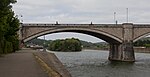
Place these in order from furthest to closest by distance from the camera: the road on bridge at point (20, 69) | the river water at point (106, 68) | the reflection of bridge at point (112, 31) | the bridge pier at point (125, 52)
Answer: the bridge pier at point (125, 52)
the reflection of bridge at point (112, 31)
the river water at point (106, 68)
the road on bridge at point (20, 69)

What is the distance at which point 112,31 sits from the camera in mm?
72625

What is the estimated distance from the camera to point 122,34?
72.6 meters

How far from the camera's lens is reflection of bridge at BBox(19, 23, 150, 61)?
70125 millimetres

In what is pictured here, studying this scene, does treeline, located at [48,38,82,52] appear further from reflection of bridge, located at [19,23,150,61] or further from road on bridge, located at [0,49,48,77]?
road on bridge, located at [0,49,48,77]

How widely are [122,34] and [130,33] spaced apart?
1.86 meters

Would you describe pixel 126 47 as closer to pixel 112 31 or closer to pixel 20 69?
pixel 112 31

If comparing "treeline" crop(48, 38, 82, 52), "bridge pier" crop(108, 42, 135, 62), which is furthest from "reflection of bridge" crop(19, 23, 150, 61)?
"treeline" crop(48, 38, 82, 52)

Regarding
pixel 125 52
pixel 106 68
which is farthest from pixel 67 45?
pixel 106 68

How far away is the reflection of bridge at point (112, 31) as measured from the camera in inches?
2761

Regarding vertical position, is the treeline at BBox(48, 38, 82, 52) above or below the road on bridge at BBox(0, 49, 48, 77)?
below

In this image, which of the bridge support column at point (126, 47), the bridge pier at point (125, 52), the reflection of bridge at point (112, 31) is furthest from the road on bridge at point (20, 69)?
the bridge support column at point (126, 47)

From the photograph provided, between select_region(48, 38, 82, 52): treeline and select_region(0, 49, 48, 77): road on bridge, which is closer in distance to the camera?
select_region(0, 49, 48, 77): road on bridge

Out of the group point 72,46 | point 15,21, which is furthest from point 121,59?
point 72,46

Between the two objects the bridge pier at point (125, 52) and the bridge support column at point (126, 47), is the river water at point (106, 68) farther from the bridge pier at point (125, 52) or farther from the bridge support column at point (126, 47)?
the bridge support column at point (126, 47)
